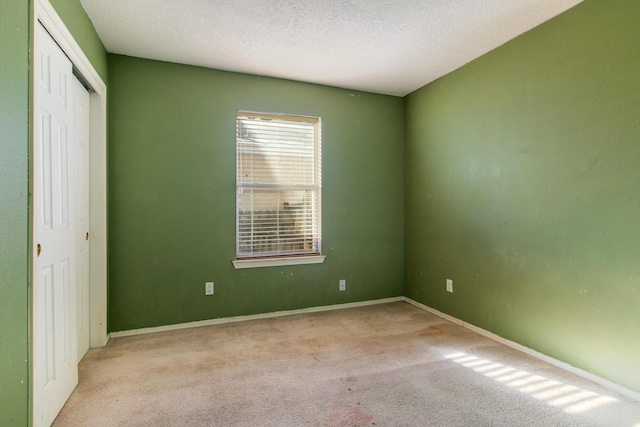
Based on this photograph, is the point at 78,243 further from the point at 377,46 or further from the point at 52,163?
the point at 377,46

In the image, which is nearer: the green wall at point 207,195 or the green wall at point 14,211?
the green wall at point 14,211

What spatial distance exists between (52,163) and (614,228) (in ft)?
10.6

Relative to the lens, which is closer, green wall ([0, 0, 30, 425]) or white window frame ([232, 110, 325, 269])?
green wall ([0, 0, 30, 425])

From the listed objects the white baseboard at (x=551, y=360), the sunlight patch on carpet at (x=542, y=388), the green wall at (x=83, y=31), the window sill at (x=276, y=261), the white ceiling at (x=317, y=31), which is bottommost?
the sunlight patch on carpet at (x=542, y=388)

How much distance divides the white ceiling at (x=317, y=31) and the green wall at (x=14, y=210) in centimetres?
107

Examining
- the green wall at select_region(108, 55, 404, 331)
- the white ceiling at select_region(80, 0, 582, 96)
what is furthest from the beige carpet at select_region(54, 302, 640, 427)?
the white ceiling at select_region(80, 0, 582, 96)

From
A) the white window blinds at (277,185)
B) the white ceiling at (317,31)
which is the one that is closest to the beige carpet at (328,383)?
the white window blinds at (277,185)

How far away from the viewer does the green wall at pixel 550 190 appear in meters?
1.93

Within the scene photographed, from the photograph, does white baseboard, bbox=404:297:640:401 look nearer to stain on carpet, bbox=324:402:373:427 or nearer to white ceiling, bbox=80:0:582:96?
stain on carpet, bbox=324:402:373:427

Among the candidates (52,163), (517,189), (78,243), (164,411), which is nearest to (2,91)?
(52,163)

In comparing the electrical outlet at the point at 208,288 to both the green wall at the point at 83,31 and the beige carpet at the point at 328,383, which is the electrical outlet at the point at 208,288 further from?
the green wall at the point at 83,31

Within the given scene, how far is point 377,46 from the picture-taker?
266 centimetres

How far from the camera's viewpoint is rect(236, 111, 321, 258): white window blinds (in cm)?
324

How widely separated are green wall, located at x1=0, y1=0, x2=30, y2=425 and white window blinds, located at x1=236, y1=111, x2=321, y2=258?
6.21 feet
